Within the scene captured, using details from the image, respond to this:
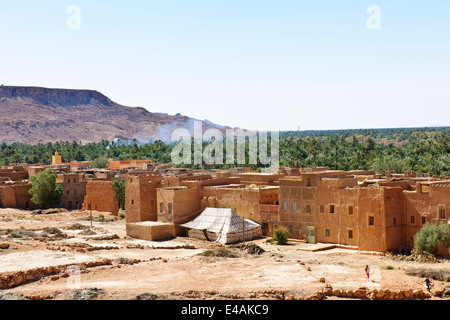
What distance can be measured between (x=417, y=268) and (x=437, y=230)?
150 inches

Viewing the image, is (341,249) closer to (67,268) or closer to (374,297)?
(374,297)

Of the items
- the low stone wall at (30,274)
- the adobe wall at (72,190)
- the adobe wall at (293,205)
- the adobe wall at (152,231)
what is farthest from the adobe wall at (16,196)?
the low stone wall at (30,274)

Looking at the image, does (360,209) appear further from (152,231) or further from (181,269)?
(152,231)

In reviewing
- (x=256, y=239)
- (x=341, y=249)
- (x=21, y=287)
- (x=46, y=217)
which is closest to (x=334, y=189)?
(x=341, y=249)

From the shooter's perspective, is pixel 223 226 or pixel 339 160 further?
pixel 339 160

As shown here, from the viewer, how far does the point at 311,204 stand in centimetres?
3347

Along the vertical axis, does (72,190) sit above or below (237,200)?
below

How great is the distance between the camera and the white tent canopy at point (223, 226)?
113 ft

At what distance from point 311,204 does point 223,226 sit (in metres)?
5.62

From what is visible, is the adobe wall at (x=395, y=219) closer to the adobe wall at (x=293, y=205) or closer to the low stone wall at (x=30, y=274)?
the adobe wall at (x=293, y=205)

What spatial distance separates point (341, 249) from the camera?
31.5 meters

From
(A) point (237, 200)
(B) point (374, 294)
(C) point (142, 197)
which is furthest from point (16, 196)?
(B) point (374, 294)

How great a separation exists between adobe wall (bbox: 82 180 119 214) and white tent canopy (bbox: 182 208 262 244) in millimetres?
15236
